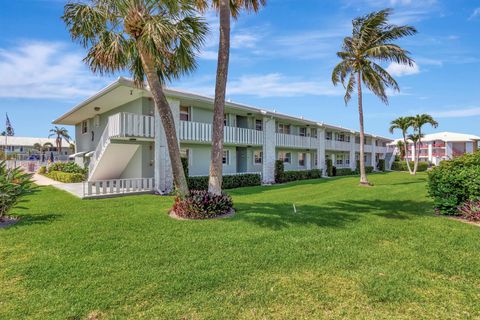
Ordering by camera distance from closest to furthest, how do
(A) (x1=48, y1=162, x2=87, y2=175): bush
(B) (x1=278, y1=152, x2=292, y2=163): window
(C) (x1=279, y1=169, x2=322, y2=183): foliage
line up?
(C) (x1=279, y1=169, x2=322, y2=183): foliage < (A) (x1=48, y1=162, x2=87, y2=175): bush < (B) (x1=278, y1=152, x2=292, y2=163): window

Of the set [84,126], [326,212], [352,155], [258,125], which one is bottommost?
[326,212]

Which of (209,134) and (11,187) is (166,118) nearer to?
(11,187)

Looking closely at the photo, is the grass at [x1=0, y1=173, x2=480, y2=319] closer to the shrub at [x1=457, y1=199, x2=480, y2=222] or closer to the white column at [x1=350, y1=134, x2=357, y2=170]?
the shrub at [x1=457, y1=199, x2=480, y2=222]

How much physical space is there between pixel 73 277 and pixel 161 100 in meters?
6.10

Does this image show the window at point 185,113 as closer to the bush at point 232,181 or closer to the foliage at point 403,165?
the bush at point 232,181

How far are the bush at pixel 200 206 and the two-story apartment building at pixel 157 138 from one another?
255 inches

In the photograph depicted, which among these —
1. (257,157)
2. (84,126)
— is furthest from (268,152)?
(84,126)

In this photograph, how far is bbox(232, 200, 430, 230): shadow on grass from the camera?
8422 millimetres

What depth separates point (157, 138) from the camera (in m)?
15.3

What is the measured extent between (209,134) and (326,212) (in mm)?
10088

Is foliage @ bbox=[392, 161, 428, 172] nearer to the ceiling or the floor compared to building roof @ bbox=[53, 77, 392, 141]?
nearer to the floor

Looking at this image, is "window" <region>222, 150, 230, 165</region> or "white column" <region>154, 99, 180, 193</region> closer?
"white column" <region>154, 99, 180, 193</region>

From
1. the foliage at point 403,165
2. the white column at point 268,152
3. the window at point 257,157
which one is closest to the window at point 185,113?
the white column at point 268,152

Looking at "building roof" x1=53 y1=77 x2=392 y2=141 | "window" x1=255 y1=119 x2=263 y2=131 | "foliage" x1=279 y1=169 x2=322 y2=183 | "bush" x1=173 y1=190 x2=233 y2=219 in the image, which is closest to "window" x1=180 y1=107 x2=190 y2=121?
"building roof" x1=53 y1=77 x2=392 y2=141
